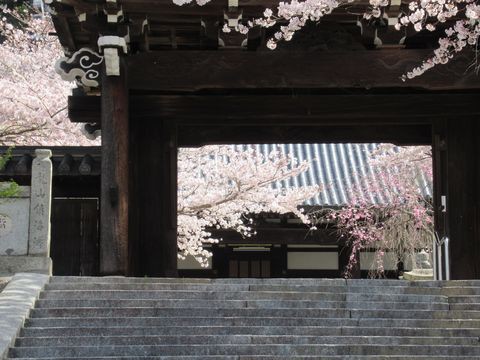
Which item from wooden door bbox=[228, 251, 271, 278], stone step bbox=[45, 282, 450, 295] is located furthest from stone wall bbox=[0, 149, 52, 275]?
wooden door bbox=[228, 251, 271, 278]

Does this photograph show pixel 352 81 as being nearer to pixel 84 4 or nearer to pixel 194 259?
pixel 84 4

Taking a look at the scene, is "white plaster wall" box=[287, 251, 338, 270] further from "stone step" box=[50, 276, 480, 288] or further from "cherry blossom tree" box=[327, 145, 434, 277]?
"stone step" box=[50, 276, 480, 288]

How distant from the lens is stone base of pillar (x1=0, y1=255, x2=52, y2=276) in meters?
9.24

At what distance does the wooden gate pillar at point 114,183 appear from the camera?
29.9 ft

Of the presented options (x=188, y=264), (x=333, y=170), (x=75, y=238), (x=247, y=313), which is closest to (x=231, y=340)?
(x=247, y=313)

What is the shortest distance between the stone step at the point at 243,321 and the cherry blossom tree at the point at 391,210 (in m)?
9.23

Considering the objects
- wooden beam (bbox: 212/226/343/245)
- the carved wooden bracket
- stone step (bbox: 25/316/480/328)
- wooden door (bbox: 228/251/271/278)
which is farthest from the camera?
wooden door (bbox: 228/251/271/278)

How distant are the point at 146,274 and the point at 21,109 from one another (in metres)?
7.15

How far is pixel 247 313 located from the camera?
7.27 metres

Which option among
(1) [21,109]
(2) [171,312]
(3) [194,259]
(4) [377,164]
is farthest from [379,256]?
(2) [171,312]

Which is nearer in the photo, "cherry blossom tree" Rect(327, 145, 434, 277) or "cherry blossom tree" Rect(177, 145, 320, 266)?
"cherry blossom tree" Rect(327, 145, 434, 277)

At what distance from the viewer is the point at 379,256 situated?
63.0ft

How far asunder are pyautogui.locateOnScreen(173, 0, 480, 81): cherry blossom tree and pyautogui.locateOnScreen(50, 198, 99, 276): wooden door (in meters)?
3.97

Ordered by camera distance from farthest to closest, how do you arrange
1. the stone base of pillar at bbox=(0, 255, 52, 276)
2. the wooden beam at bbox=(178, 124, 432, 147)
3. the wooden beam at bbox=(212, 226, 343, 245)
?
the wooden beam at bbox=(212, 226, 343, 245) → the wooden beam at bbox=(178, 124, 432, 147) → the stone base of pillar at bbox=(0, 255, 52, 276)
